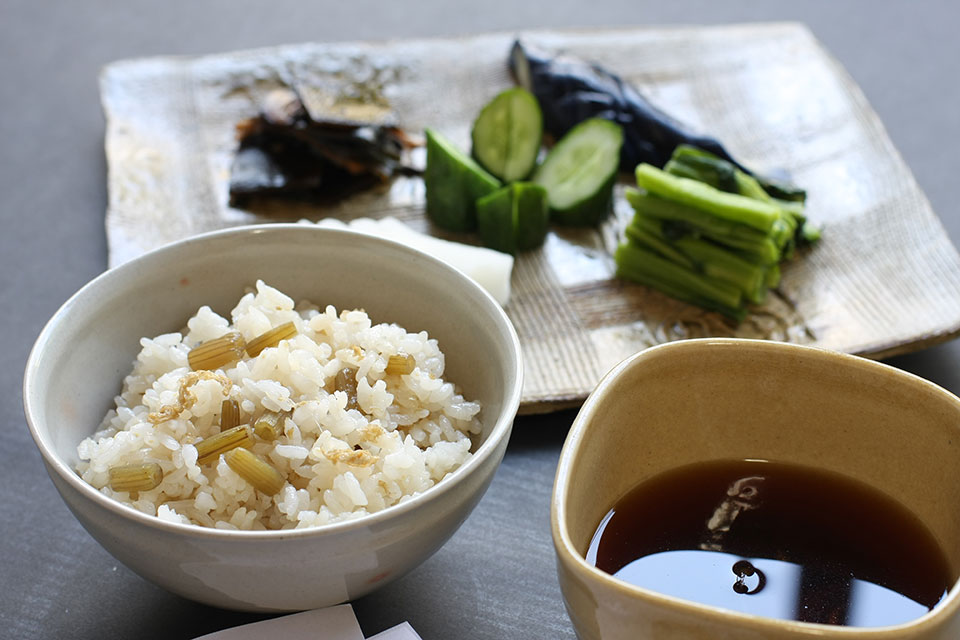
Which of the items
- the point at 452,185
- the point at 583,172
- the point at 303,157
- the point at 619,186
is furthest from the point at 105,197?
the point at 619,186

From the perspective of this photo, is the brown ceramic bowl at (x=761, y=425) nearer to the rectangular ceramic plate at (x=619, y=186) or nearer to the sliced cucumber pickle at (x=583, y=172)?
the rectangular ceramic plate at (x=619, y=186)

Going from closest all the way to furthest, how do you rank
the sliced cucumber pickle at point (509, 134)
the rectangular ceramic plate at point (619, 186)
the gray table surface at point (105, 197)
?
the gray table surface at point (105, 197)
the rectangular ceramic plate at point (619, 186)
the sliced cucumber pickle at point (509, 134)

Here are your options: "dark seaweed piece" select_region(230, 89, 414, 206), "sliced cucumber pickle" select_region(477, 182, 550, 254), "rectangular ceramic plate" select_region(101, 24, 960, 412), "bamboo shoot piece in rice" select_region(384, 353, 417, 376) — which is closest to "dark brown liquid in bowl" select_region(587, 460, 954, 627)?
"bamboo shoot piece in rice" select_region(384, 353, 417, 376)

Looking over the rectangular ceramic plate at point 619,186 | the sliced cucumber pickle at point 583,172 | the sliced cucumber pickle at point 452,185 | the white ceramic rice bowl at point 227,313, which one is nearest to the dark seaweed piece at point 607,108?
the sliced cucumber pickle at point 583,172

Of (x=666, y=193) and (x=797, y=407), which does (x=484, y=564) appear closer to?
(x=797, y=407)

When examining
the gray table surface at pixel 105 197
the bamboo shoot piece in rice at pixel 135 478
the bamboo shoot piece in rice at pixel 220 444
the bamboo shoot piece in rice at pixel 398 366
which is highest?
the bamboo shoot piece in rice at pixel 398 366

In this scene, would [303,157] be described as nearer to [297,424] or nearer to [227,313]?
[227,313]

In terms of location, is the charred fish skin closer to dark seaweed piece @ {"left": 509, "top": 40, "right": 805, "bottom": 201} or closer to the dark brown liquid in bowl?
dark seaweed piece @ {"left": 509, "top": 40, "right": 805, "bottom": 201}

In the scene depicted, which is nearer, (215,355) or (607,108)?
(215,355)
